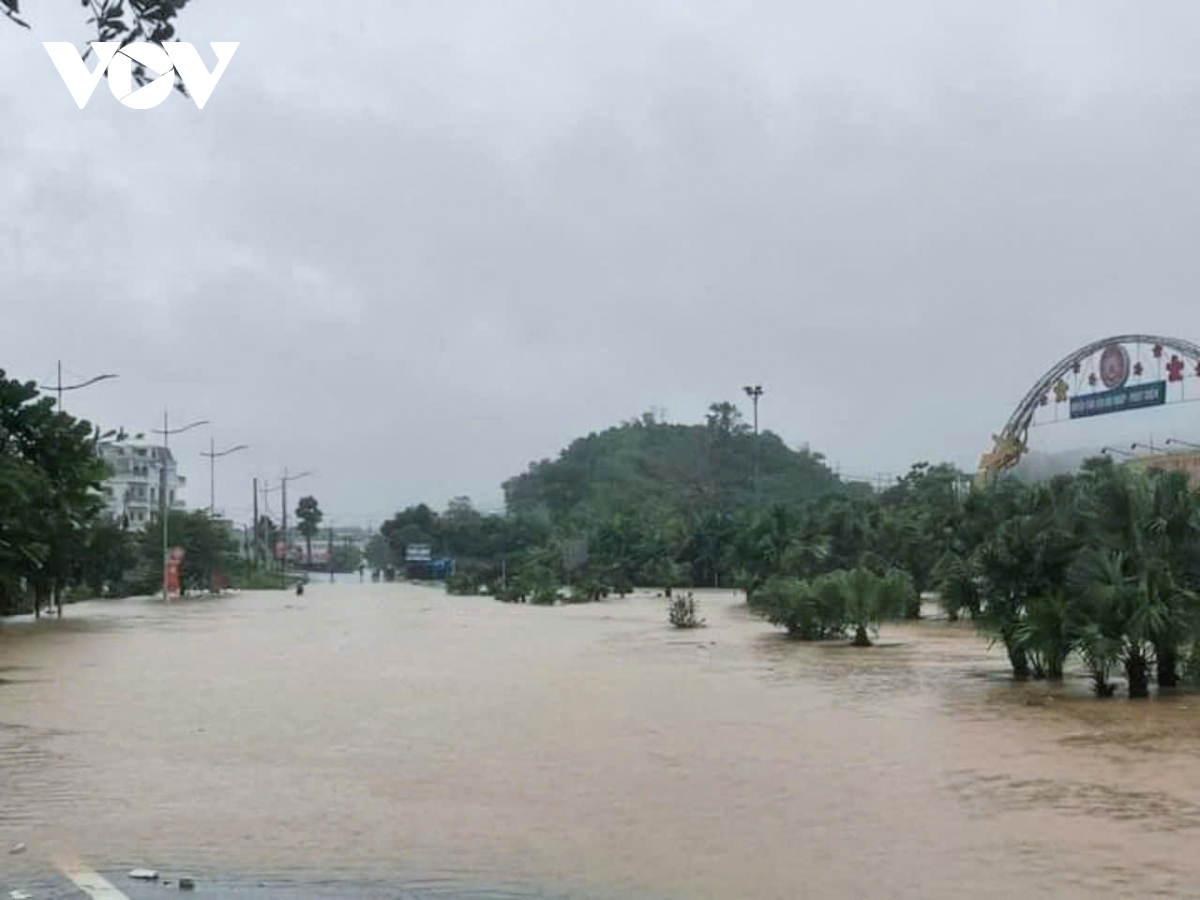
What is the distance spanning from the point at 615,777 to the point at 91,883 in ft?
17.2

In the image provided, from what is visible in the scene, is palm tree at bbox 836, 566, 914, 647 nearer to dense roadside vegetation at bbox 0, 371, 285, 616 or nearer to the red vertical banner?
dense roadside vegetation at bbox 0, 371, 285, 616

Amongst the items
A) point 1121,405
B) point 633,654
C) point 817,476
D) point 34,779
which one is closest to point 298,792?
point 34,779

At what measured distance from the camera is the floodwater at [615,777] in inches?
350

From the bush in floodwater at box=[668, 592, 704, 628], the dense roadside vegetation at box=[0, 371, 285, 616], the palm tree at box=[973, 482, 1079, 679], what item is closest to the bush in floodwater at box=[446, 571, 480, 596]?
the dense roadside vegetation at box=[0, 371, 285, 616]

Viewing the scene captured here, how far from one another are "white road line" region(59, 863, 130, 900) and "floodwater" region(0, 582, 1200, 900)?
39cm

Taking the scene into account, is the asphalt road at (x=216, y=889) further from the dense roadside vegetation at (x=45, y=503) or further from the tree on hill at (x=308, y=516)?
the tree on hill at (x=308, y=516)

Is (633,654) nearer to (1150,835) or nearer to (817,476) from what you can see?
(1150,835)

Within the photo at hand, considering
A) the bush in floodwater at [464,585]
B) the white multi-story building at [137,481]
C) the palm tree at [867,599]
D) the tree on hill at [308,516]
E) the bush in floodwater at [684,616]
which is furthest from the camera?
the tree on hill at [308,516]

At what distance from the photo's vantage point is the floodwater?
8891 mm

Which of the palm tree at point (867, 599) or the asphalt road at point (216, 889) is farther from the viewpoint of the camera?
the palm tree at point (867, 599)

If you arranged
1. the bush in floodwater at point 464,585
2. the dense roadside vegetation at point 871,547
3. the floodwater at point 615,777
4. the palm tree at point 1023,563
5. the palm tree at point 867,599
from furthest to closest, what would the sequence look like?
the bush in floodwater at point 464,585 < the palm tree at point 867,599 < the palm tree at point 1023,563 < the dense roadside vegetation at point 871,547 < the floodwater at point 615,777

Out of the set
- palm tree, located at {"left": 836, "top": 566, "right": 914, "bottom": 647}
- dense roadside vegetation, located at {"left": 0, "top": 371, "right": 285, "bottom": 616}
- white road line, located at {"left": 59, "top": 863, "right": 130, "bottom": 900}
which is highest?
dense roadside vegetation, located at {"left": 0, "top": 371, "right": 285, "bottom": 616}

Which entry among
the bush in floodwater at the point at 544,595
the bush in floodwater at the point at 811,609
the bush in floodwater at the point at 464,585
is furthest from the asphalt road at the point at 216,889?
the bush in floodwater at the point at 464,585

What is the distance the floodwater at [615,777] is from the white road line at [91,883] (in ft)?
1.27
